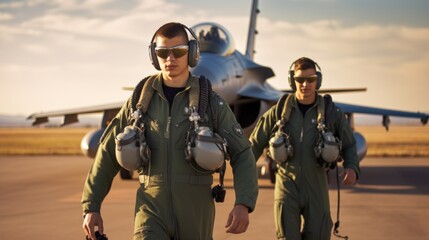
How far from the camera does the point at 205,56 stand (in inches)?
481

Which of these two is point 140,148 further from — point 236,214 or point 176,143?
point 236,214

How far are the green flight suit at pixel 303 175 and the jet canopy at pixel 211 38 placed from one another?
7.57m

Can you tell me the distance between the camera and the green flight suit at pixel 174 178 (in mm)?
3273

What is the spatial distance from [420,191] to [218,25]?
575cm

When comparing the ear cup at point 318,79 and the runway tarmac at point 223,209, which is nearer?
the ear cup at point 318,79

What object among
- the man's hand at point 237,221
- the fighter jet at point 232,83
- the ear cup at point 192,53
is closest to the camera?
the man's hand at point 237,221

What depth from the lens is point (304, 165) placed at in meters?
4.86

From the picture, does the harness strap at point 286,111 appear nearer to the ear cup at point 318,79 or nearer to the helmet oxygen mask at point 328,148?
the helmet oxygen mask at point 328,148

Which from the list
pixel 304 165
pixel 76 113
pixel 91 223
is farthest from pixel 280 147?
pixel 76 113

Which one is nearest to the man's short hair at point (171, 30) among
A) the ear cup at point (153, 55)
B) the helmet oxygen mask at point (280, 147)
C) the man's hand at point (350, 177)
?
the ear cup at point (153, 55)

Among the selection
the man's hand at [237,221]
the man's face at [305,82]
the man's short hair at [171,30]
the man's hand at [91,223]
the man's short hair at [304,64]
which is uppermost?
the man's short hair at [171,30]

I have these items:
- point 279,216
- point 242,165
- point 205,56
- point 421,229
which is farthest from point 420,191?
point 242,165

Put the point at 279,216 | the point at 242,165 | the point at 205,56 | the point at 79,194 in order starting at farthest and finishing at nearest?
the point at 205,56, the point at 79,194, the point at 279,216, the point at 242,165

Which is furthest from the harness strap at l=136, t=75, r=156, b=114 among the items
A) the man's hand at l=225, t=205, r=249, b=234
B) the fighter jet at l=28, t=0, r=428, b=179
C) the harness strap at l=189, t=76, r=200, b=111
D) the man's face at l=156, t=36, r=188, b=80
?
the fighter jet at l=28, t=0, r=428, b=179
